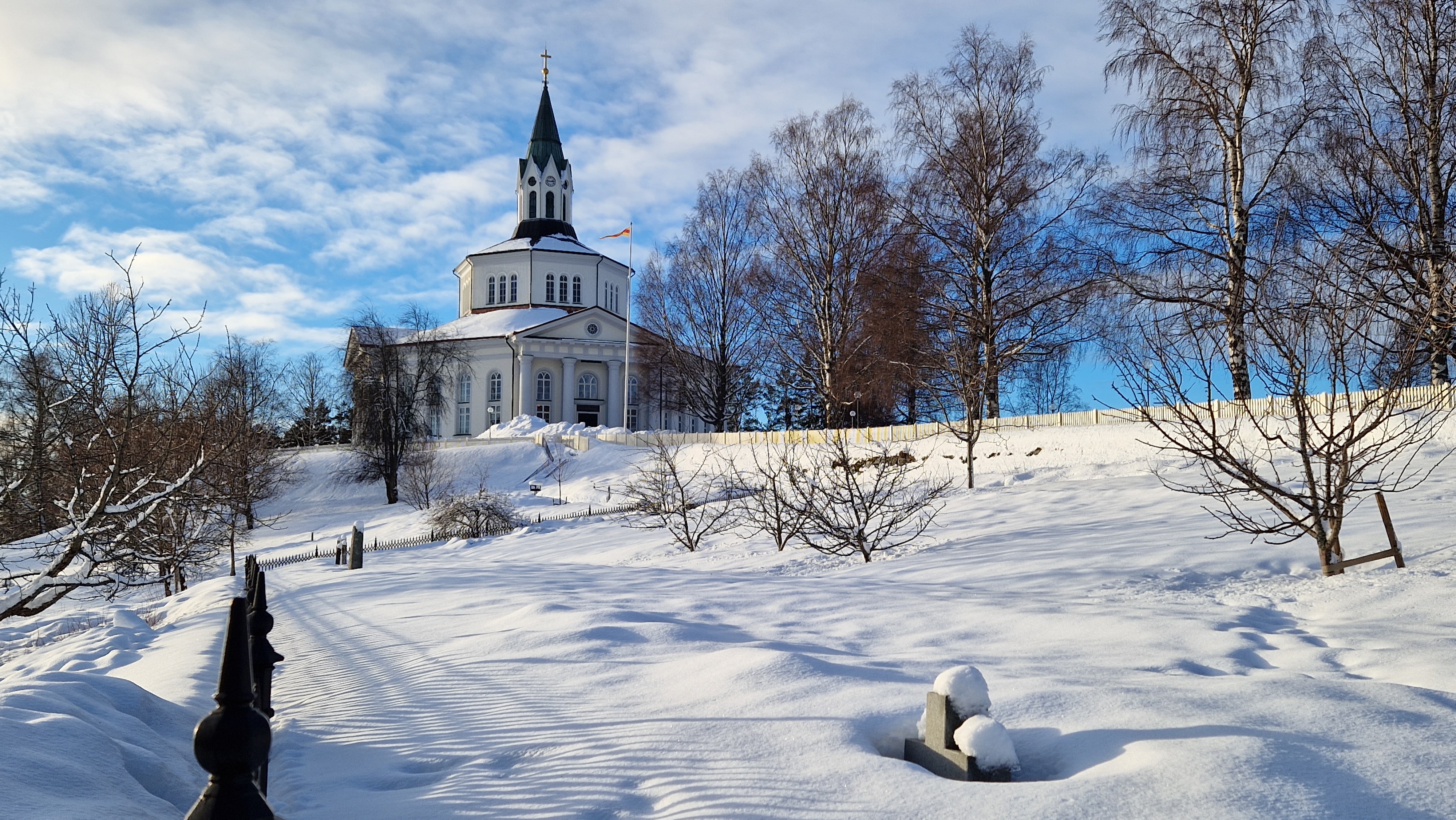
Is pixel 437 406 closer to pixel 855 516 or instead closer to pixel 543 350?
pixel 543 350

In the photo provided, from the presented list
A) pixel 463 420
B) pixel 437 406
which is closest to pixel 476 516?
pixel 437 406

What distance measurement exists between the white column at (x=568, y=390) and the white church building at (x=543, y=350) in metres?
0.05

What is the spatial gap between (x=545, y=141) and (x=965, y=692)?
63.2m

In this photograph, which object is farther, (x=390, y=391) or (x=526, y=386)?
(x=526, y=386)

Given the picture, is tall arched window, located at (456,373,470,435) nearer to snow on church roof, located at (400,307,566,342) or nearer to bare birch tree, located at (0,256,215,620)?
snow on church roof, located at (400,307,566,342)

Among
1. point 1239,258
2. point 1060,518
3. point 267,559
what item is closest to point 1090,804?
point 1060,518

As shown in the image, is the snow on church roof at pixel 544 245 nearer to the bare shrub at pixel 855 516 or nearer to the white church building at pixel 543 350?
the white church building at pixel 543 350

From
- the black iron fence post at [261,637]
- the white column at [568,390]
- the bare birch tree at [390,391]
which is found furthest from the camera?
the white column at [568,390]

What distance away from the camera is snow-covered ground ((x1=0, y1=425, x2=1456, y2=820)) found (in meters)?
3.21

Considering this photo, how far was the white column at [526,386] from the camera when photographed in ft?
164

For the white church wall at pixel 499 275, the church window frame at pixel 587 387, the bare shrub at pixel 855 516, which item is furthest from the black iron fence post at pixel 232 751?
the white church wall at pixel 499 275

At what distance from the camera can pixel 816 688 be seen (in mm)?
4555

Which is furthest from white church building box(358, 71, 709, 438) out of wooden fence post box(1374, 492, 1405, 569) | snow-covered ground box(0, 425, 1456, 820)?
wooden fence post box(1374, 492, 1405, 569)

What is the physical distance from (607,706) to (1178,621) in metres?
4.26
